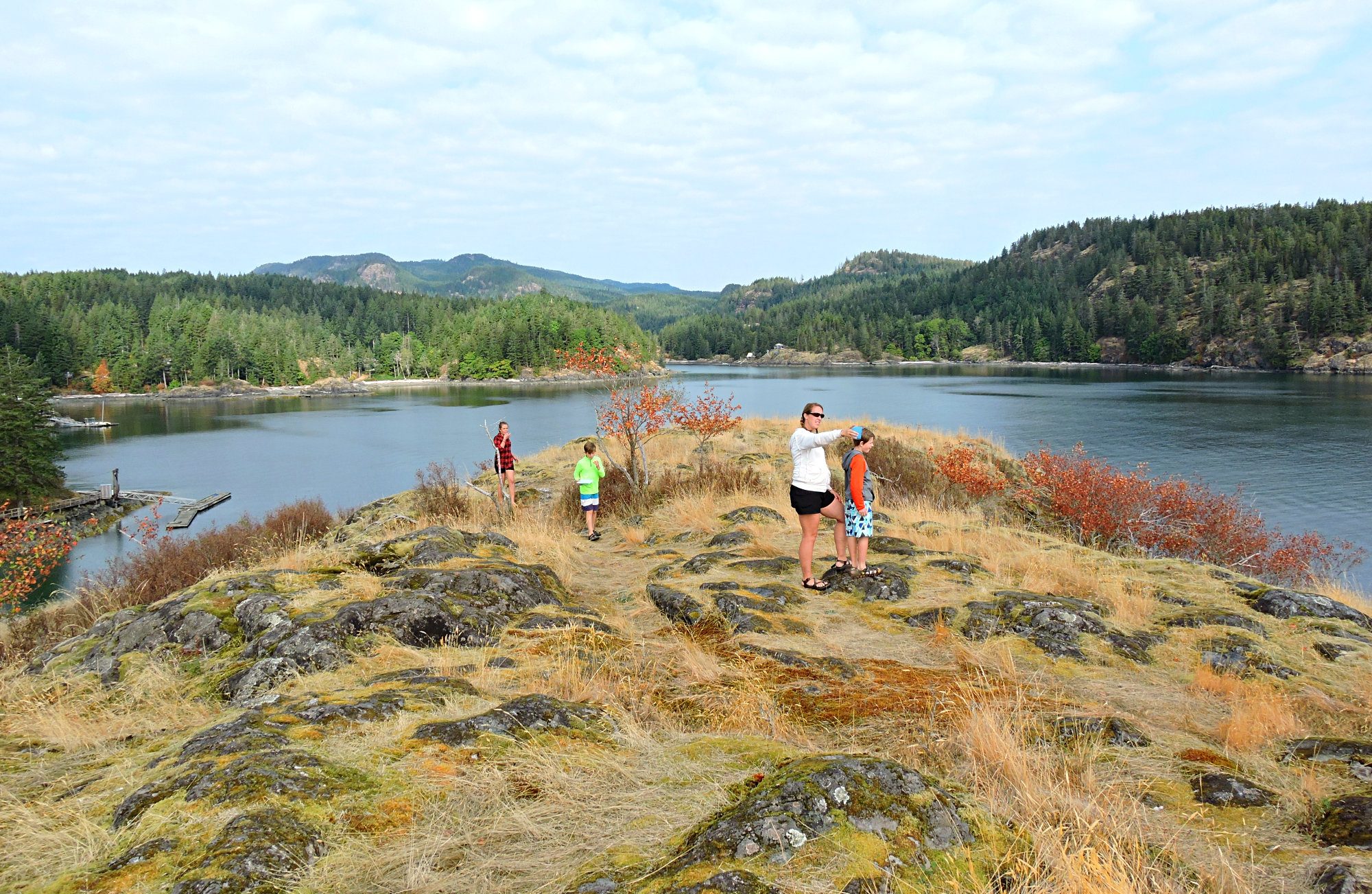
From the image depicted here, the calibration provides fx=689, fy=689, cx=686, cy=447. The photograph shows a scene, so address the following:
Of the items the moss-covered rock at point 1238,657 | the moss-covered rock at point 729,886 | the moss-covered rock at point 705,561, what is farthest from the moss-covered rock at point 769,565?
the moss-covered rock at point 729,886

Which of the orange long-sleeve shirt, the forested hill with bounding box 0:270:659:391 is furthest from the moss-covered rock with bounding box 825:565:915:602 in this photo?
the forested hill with bounding box 0:270:659:391

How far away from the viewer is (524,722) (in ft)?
13.3

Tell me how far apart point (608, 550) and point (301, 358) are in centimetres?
15053

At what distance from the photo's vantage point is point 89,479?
45.0 meters

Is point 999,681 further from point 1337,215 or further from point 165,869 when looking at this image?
point 1337,215

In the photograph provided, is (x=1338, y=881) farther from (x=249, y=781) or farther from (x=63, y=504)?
(x=63, y=504)

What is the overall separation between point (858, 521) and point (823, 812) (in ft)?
18.4

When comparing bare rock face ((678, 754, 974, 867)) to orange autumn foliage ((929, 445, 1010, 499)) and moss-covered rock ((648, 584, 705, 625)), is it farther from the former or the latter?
orange autumn foliage ((929, 445, 1010, 499))

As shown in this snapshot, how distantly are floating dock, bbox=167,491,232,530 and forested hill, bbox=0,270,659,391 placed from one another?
2866 inches

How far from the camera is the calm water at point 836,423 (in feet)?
112

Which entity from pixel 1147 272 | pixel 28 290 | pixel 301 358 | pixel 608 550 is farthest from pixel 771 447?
pixel 28 290

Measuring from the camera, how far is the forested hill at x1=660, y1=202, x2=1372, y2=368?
12550cm

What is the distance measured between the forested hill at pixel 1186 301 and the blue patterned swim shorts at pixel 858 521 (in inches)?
5916

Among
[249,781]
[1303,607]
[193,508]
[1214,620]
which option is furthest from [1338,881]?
[193,508]
